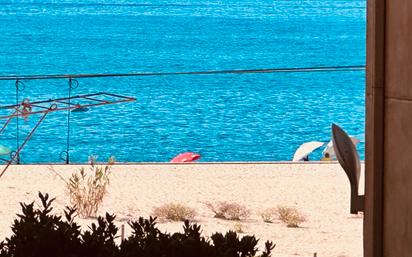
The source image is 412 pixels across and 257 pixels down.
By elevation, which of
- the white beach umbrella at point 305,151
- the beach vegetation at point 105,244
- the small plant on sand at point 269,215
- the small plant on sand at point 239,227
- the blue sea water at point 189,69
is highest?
the blue sea water at point 189,69

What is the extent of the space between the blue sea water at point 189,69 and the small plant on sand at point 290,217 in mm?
10980

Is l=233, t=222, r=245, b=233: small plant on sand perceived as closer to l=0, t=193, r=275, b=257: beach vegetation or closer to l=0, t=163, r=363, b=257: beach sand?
l=0, t=163, r=363, b=257: beach sand

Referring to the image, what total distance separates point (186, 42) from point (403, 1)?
45581 millimetres

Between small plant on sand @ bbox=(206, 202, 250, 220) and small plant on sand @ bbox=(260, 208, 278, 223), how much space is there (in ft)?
0.37

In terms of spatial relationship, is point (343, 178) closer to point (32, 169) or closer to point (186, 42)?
point (32, 169)

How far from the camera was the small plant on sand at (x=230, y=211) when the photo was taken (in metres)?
5.84

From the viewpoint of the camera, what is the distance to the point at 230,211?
584cm

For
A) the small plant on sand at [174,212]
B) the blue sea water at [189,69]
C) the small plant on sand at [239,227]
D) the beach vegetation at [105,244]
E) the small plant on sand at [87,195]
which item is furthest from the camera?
the blue sea water at [189,69]

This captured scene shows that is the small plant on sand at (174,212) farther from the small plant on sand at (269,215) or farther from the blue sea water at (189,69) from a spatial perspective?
the blue sea water at (189,69)

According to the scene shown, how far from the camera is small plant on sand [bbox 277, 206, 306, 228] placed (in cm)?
567

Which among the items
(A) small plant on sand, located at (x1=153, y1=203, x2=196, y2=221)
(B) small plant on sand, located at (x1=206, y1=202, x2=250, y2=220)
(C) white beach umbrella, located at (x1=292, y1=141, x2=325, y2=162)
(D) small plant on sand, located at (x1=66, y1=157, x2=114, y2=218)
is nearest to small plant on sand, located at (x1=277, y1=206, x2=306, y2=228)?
(B) small plant on sand, located at (x1=206, y1=202, x2=250, y2=220)

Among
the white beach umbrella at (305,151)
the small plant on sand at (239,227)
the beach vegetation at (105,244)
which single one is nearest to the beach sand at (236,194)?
the small plant on sand at (239,227)

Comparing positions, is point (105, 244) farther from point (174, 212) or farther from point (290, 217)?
point (290, 217)

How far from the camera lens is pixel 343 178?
21.6ft
